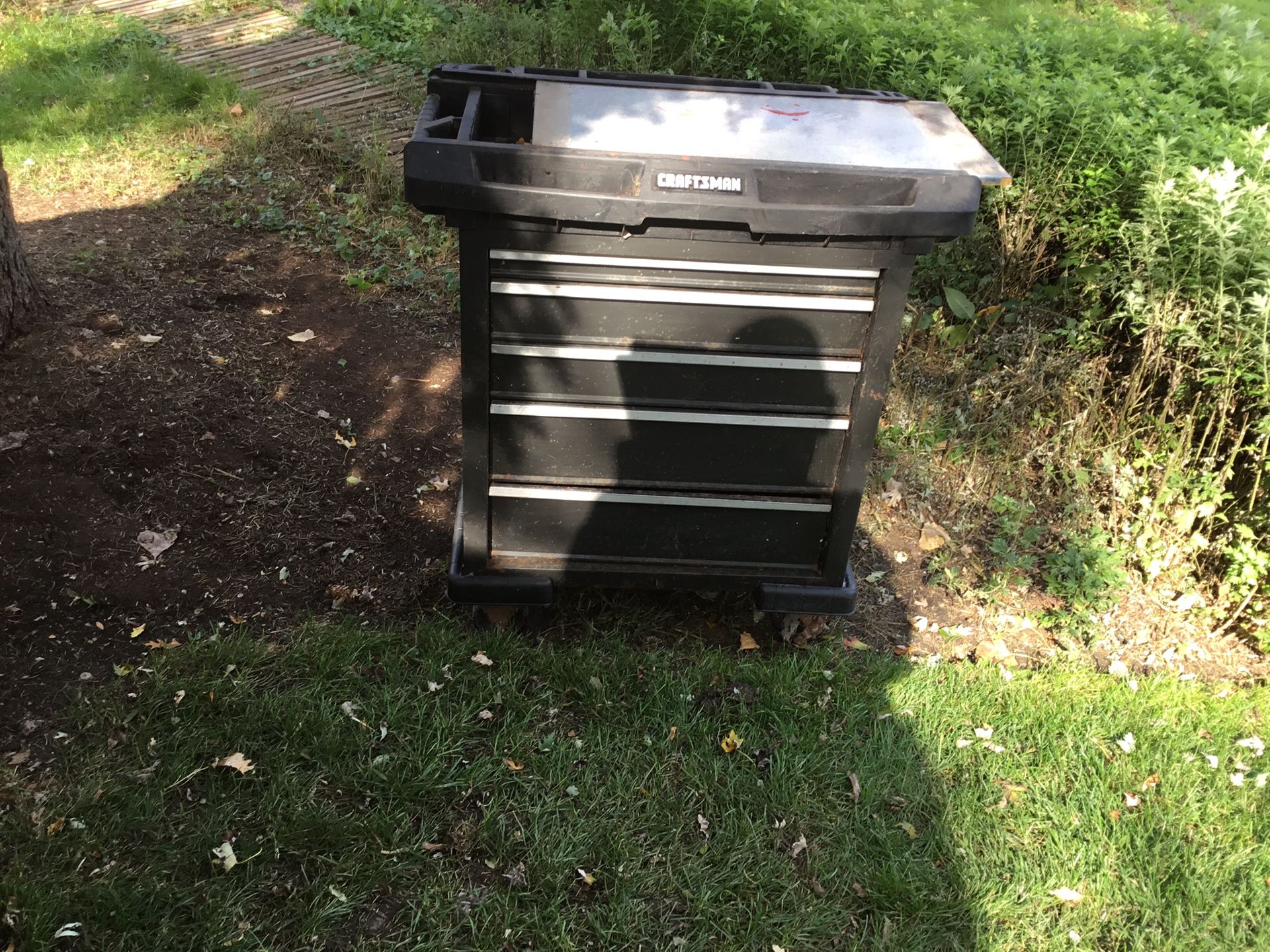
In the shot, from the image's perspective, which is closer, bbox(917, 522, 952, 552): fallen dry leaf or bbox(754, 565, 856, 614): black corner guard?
bbox(754, 565, 856, 614): black corner guard

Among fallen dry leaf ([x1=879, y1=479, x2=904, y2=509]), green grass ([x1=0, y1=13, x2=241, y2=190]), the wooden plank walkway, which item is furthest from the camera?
the wooden plank walkway

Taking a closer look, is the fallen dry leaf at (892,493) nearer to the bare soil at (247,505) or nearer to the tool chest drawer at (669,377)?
the bare soil at (247,505)

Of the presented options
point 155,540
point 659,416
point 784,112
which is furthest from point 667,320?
point 155,540

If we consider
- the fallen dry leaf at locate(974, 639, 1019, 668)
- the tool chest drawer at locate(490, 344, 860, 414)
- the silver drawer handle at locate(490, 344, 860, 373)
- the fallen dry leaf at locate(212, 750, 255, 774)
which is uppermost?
the silver drawer handle at locate(490, 344, 860, 373)

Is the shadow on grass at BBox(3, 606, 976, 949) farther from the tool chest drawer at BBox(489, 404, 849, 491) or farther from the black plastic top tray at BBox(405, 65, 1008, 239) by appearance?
the black plastic top tray at BBox(405, 65, 1008, 239)

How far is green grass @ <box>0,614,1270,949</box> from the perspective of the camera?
2.50m

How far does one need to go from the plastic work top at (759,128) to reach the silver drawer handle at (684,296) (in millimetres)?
355

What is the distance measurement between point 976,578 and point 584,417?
1925 mm

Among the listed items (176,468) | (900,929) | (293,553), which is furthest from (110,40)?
(900,929)

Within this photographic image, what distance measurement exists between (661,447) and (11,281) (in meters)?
3.22

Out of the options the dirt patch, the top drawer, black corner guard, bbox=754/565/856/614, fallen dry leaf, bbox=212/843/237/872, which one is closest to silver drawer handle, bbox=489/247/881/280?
the top drawer

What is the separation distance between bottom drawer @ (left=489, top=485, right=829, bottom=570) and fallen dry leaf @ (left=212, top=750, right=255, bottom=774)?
94 cm

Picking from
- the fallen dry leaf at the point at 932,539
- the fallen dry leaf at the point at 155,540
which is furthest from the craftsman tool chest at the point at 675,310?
the fallen dry leaf at the point at 155,540

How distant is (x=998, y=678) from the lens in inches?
133
